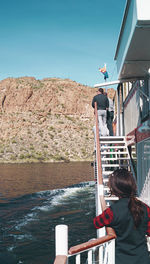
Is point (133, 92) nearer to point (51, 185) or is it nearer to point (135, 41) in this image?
point (135, 41)

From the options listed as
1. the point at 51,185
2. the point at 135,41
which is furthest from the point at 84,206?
the point at 135,41

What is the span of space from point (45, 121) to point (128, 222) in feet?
258

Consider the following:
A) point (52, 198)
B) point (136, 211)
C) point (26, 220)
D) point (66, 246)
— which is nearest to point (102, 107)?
point (26, 220)

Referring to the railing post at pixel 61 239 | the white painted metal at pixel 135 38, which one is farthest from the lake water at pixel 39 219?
the railing post at pixel 61 239

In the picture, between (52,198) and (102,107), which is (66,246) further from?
(52,198)

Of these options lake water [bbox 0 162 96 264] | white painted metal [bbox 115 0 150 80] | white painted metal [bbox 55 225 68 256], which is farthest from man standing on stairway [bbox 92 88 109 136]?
white painted metal [bbox 55 225 68 256]

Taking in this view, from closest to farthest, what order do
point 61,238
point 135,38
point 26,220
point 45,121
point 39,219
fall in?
point 61,238
point 135,38
point 26,220
point 39,219
point 45,121

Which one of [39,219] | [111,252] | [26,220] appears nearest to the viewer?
[111,252]

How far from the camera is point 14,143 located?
7181cm

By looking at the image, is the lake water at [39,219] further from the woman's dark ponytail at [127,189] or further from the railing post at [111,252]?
the woman's dark ponytail at [127,189]

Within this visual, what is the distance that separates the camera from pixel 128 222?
2848 millimetres

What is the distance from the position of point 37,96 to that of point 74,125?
14925 millimetres

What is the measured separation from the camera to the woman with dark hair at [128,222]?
9.31 feet

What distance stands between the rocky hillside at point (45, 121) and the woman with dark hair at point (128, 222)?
6081 cm
